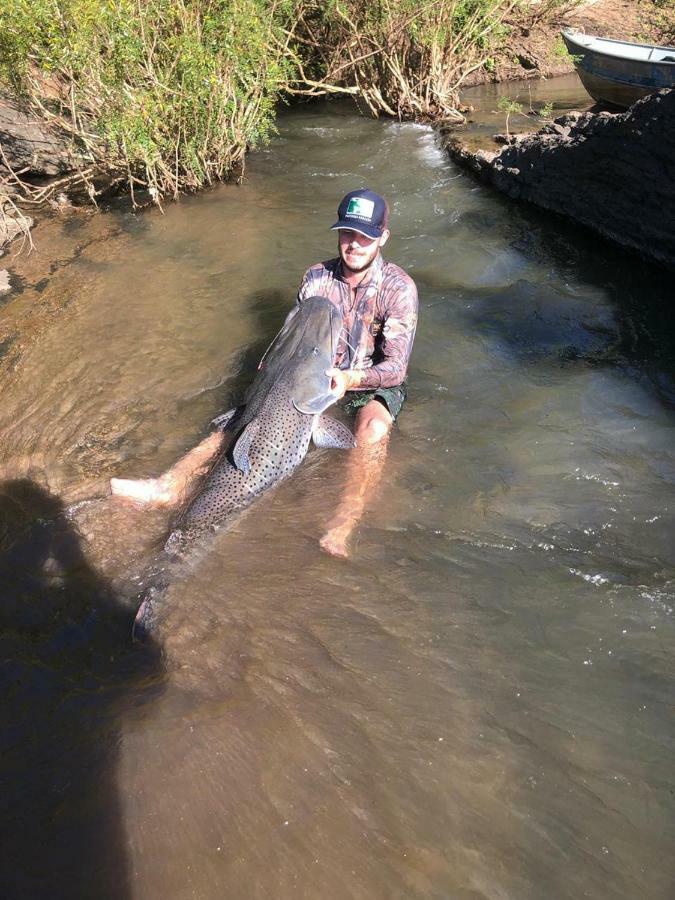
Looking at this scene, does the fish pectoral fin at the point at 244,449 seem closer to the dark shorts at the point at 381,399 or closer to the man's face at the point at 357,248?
the dark shorts at the point at 381,399

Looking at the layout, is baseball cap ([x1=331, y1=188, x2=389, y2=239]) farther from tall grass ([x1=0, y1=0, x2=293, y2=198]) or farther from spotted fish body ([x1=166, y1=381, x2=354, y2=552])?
tall grass ([x1=0, y1=0, x2=293, y2=198])

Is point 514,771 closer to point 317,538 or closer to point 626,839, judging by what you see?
point 626,839

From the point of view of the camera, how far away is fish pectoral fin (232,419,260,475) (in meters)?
4.07

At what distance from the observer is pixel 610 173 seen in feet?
25.4

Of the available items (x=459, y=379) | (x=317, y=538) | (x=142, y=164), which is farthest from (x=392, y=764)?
(x=142, y=164)

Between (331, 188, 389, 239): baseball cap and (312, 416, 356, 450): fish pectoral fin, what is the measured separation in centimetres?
134

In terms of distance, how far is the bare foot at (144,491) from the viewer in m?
4.39

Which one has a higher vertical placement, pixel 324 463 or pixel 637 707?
pixel 324 463

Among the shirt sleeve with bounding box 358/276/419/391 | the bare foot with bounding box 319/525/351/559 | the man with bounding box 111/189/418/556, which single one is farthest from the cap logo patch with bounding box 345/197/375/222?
Answer: the bare foot with bounding box 319/525/351/559

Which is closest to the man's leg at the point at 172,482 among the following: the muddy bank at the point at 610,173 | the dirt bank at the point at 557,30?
the muddy bank at the point at 610,173

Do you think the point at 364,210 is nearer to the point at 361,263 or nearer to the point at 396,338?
the point at 361,263

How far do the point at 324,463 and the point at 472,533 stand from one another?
4.03 feet

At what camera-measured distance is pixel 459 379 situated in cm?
583

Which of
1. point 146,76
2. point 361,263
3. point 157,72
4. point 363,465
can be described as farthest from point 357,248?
point 157,72
